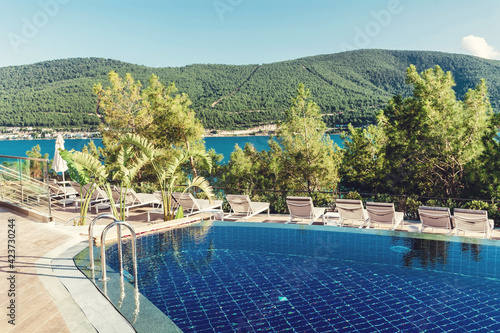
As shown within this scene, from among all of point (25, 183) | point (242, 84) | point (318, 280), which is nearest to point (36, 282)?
point (318, 280)

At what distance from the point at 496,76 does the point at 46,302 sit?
49.2 m

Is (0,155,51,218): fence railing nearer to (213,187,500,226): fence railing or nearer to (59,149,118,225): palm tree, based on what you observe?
(59,149,118,225): palm tree

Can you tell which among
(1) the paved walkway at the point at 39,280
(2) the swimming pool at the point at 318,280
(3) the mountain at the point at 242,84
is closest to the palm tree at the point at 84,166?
(1) the paved walkway at the point at 39,280

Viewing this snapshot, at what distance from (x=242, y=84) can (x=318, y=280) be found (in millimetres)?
50901

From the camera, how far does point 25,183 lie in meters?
7.98

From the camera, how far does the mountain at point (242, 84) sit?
1759 inches

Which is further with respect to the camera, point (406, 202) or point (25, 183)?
point (406, 202)

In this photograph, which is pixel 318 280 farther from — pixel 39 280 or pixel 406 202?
pixel 406 202

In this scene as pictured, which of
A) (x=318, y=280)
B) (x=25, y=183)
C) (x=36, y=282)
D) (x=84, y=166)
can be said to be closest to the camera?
(x=36, y=282)

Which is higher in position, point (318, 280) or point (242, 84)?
point (242, 84)

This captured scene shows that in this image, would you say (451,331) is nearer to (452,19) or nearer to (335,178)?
(335,178)

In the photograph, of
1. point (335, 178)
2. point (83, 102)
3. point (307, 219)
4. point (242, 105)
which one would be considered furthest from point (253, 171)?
point (83, 102)

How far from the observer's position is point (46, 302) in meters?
3.75

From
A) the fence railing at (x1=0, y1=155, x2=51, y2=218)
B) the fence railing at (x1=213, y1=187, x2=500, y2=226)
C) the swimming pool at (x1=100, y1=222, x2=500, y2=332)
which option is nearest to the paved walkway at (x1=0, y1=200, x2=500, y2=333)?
the fence railing at (x1=0, y1=155, x2=51, y2=218)
